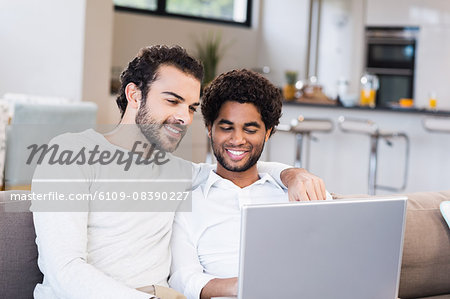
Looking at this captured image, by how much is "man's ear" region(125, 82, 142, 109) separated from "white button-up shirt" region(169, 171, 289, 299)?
12.3 inches

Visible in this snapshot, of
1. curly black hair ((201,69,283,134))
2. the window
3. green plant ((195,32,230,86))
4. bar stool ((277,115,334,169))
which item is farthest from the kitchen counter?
curly black hair ((201,69,283,134))

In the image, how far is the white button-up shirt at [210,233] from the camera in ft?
5.63

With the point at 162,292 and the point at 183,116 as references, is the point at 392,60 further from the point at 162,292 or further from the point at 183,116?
the point at 162,292

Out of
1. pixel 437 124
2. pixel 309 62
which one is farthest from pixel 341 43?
pixel 437 124

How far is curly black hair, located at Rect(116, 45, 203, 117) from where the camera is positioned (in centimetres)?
168

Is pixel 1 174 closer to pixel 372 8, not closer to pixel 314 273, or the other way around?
pixel 314 273

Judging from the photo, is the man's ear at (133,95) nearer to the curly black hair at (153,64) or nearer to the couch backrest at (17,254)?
the curly black hair at (153,64)

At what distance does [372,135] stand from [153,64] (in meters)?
3.53

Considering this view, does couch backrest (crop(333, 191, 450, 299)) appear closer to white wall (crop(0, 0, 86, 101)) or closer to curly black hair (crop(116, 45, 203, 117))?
curly black hair (crop(116, 45, 203, 117))

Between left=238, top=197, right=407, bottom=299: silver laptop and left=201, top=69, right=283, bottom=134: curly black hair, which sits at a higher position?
left=201, top=69, right=283, bottom=134: curly black hair

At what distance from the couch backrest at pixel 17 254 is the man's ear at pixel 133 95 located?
419 millimetres

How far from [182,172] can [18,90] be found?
4.08m

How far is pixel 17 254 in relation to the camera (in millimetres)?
1630

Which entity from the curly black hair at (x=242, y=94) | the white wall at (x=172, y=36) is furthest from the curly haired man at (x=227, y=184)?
the white wall at (x=172, y=36)
